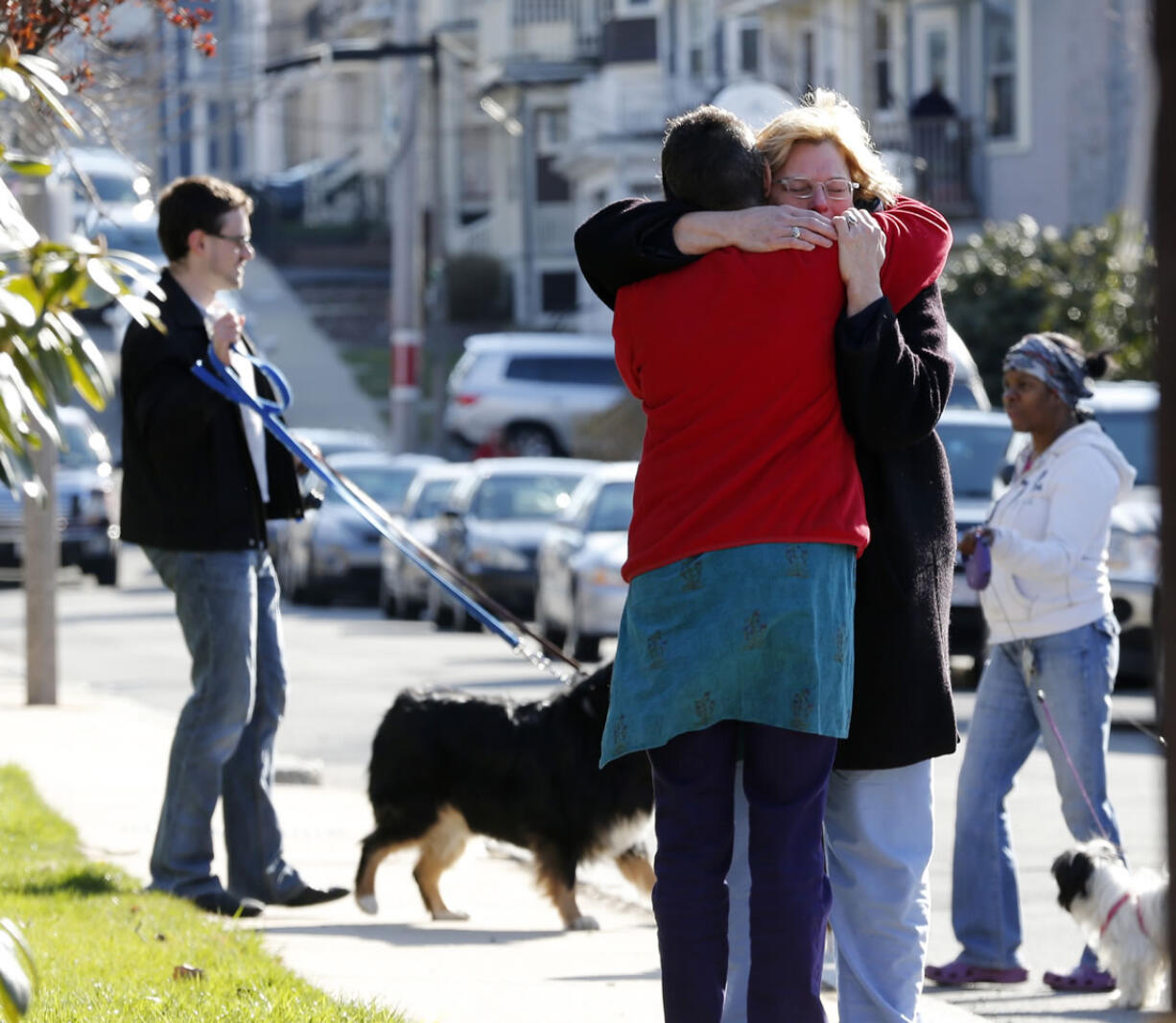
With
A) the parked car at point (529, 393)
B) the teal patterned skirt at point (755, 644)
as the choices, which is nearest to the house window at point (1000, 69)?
the parked car at point (529, 393)

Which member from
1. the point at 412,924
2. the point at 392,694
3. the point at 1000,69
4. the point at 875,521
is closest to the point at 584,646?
the point at 392,694

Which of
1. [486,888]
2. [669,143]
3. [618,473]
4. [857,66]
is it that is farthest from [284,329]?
[669,143]

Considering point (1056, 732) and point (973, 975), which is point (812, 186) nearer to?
point (1056, 732)

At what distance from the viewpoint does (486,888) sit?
7605 mm

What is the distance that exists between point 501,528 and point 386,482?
538 centimetres

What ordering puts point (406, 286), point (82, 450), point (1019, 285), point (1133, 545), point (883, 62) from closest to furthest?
1. point (1133, 545)
2. point (82, 450)
3. point (1019, 285)
4. point (406, 286)
5. point (883, 62)

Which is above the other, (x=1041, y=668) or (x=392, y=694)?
(x=1041, y=668)

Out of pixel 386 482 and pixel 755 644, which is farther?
pixel 386 482

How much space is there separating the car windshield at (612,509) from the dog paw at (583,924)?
406 inches

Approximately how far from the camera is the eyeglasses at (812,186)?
154 inches

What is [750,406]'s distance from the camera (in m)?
3.74

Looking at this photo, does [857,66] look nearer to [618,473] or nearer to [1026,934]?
[618,473]

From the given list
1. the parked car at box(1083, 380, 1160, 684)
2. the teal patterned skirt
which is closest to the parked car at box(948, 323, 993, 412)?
the parked car at box(1083, 380, 1160, 684)

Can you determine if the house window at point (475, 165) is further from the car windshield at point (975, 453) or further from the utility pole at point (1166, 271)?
the utility pole at point (1166, 271)
